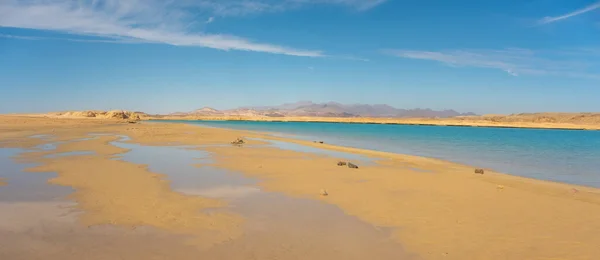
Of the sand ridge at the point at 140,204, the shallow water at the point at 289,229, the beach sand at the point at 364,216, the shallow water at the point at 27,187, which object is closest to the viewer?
the shallow water at the point at 289,229

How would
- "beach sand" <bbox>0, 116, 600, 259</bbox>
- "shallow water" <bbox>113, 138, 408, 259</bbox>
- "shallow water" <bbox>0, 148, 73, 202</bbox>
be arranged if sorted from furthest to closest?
"shallow water" <bbox>0, 148, 73, 202</bbox> < "beach sand" <bbox>0, 116, 600, 259</bbox> < "shallow water" <bbox>113, 138, 408, 259</bbox>

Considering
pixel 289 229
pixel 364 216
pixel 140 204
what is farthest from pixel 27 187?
pixel 364 216

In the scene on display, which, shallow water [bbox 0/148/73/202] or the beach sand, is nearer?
the beach sand

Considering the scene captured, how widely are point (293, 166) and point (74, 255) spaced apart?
1124cm

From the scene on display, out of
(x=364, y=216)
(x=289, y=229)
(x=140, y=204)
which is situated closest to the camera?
(x=289, y=229)

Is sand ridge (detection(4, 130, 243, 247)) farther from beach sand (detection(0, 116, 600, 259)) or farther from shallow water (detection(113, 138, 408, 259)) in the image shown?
shallow water (detection(113, 138, 408, 259))

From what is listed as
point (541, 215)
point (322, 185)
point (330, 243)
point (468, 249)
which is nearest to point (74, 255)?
point (330, 243)

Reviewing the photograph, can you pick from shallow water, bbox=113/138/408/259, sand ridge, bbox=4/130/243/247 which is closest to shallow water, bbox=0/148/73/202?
sand ridge, bbox=4/130/243/247

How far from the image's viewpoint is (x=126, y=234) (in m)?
6.39

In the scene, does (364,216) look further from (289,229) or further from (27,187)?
(27,187)

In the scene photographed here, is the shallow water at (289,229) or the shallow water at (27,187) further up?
the shallow water at (27,187)

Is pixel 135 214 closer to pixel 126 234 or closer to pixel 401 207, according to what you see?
pixel 126 234

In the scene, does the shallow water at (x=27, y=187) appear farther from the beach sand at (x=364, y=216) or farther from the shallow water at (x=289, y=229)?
the shallow water at (x=289, y=229)

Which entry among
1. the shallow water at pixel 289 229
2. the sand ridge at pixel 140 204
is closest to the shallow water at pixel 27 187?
the sand ridge at pixel 140 204
